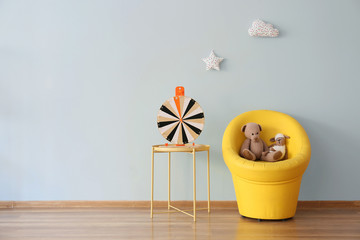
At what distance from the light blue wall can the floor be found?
0.29 m

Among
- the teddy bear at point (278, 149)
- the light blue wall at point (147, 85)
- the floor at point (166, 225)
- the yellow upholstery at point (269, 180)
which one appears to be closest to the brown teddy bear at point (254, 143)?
the teddy bear at point (278, 149)

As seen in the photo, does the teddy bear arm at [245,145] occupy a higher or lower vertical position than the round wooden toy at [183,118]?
lower

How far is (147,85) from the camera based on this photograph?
9.74 ft

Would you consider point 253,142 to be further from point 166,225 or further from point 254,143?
point 166,225

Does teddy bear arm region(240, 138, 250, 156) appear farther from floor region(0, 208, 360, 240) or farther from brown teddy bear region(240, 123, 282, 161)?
floor region(0, 208, 360, 240)

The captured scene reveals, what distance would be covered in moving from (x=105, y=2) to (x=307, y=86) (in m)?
2.03

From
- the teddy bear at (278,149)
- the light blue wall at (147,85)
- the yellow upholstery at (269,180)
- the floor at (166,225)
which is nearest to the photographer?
the floor at (166,225)

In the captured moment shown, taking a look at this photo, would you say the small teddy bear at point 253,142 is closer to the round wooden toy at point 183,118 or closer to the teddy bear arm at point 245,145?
the teddy bear arm at point 245,145

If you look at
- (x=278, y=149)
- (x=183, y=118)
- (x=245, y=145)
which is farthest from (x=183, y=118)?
(x=278, y=149)

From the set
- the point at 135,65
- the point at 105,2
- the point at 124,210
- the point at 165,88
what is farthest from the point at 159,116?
the point at 105,2

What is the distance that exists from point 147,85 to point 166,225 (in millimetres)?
1295

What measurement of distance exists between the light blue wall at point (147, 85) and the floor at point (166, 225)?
0.29 m

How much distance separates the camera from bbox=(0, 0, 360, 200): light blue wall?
115 inches

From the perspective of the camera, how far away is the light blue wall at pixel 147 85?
2912 millimetres
